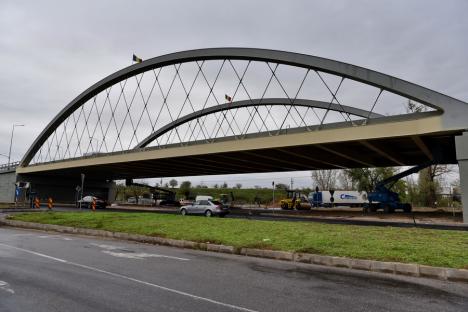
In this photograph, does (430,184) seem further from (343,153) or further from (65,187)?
(65,187)

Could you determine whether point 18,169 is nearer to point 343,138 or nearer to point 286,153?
point 286,153

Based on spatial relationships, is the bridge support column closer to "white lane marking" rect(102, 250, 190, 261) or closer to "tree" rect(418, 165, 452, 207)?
"white lane marking" rect(102, 250, 190, 261)

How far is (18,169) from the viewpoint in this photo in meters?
61.8

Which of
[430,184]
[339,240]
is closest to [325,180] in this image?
[430,184]

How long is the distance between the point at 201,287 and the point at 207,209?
24.2 meters

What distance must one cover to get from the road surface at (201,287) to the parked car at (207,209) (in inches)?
774

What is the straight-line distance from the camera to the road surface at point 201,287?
5887mm

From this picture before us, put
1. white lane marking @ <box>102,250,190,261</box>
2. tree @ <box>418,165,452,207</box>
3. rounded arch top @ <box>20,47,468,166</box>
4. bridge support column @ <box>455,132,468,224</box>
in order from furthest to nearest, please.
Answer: tree @ <box>418,165,452,207</box> < rounded arch top @ <box>20,47,468,166</box> < bridge support column @ <box>455,132,468,224</box> < white lane marking @ <box>102,250,190,261</box>

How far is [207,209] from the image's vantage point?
31141 mm

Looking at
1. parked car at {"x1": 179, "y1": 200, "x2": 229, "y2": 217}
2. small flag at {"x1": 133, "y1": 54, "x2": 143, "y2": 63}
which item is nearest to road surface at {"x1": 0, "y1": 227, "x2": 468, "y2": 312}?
parked car at {"x1": 179, "y1": 200, "x2": 229, "y2": 217}

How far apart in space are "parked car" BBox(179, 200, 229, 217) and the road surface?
19.7m

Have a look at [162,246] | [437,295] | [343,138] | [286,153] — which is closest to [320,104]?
[286,153]

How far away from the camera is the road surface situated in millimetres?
5887

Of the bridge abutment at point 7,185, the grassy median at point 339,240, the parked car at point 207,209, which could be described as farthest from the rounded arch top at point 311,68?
the bridge abutment at point 7,185
